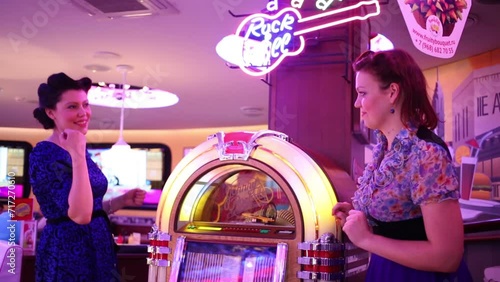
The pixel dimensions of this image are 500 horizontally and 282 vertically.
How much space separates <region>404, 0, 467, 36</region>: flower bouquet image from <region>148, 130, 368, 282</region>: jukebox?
861mm

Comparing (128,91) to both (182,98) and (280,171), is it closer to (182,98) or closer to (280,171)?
(182,98)

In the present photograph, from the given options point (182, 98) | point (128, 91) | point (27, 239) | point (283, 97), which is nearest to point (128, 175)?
point (182, 98)

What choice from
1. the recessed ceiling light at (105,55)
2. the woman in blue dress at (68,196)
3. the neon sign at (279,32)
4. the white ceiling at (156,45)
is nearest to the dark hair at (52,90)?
the woman in blue dress at (68,196)

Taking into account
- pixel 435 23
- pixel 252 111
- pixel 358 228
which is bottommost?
pixel 358 228

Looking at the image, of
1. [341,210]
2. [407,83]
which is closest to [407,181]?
[407,83]

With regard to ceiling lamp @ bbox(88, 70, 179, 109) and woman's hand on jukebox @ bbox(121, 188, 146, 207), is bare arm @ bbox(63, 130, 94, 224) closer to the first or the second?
woman's hand on jukebox @ bbox(121, 188, 146, 207)

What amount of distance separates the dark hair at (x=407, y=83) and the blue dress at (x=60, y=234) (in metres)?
1.37

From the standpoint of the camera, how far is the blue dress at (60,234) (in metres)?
2.17

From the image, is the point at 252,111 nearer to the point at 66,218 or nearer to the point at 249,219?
the point at 249,219

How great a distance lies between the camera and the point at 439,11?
2432 mm

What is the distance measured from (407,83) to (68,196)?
4.62ft

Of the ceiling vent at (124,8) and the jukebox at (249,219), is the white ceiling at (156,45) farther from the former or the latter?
the jukebox at (249,219)

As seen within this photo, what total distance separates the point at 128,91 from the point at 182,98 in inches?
45.0

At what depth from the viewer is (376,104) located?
1676 millimetres
